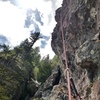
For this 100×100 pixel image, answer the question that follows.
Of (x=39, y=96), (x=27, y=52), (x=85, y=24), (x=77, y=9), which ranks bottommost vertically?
(x=39, y=96)

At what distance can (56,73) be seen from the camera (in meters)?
35.2

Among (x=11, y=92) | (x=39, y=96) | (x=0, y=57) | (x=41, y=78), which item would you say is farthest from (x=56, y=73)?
(x=0, y=57)

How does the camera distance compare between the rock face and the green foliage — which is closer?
the rock face

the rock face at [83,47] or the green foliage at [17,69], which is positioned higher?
the green foliage at [17,69]

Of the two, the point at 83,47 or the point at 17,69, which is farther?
the point at 17,69

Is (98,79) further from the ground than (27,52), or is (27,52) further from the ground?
(27,52)

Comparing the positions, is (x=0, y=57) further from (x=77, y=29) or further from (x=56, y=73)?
(x=77, y=29)

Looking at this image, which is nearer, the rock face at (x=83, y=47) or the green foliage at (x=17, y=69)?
the rock face at (x=83, y=47)

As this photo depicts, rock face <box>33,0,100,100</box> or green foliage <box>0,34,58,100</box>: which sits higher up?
green foliage <box>0,34,58,100</box>

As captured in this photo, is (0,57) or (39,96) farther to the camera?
(0,57)

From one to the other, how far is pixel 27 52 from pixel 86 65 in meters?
46.7

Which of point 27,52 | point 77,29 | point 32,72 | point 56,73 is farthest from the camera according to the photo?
point 27,52

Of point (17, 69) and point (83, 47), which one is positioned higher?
point (17, 69)

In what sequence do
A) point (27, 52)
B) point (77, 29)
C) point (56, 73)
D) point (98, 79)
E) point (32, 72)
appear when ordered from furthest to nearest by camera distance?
point (27, 52) < point (32, 72) < point (56, 73) < point (77, 29) < point (98, 79)
